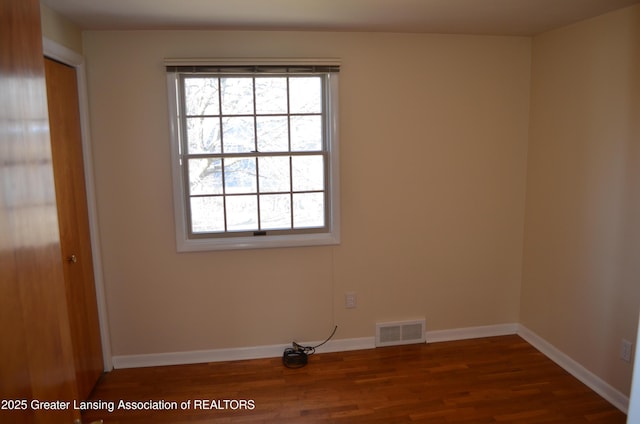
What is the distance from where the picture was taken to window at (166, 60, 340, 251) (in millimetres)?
3051

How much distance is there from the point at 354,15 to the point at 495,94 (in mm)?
1363

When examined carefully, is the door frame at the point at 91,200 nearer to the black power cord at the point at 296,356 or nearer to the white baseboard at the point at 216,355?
the white baseboard at the point at 216,355

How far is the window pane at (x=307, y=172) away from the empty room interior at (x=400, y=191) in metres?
0.12

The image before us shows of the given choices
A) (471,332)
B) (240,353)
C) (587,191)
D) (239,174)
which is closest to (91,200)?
(239,174)

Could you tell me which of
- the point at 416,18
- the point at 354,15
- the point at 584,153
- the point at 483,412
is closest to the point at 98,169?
the point at 354,15

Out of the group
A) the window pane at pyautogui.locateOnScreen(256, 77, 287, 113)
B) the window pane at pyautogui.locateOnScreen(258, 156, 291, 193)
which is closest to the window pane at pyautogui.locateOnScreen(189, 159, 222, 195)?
the window pane at pyautogui.locateOnScreen(258, 156, 291, 193)

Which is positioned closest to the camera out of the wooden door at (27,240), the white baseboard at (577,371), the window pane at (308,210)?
the wooden door at (27,240)

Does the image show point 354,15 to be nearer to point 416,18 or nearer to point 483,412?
point 416,18

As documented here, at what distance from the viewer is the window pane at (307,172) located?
10.6 feet

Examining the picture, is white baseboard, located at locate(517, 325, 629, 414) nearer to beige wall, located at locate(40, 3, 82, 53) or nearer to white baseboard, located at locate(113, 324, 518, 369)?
white baseboard, located at locate(113, 324, 518, 369)

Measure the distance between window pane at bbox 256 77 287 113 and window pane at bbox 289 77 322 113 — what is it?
0.20 feet

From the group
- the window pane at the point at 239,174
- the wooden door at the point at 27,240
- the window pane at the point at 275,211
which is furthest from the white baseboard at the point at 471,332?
the wooden door at the point at 27,240

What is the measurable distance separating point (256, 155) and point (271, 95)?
46 centimetres

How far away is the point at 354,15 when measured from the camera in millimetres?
2646
